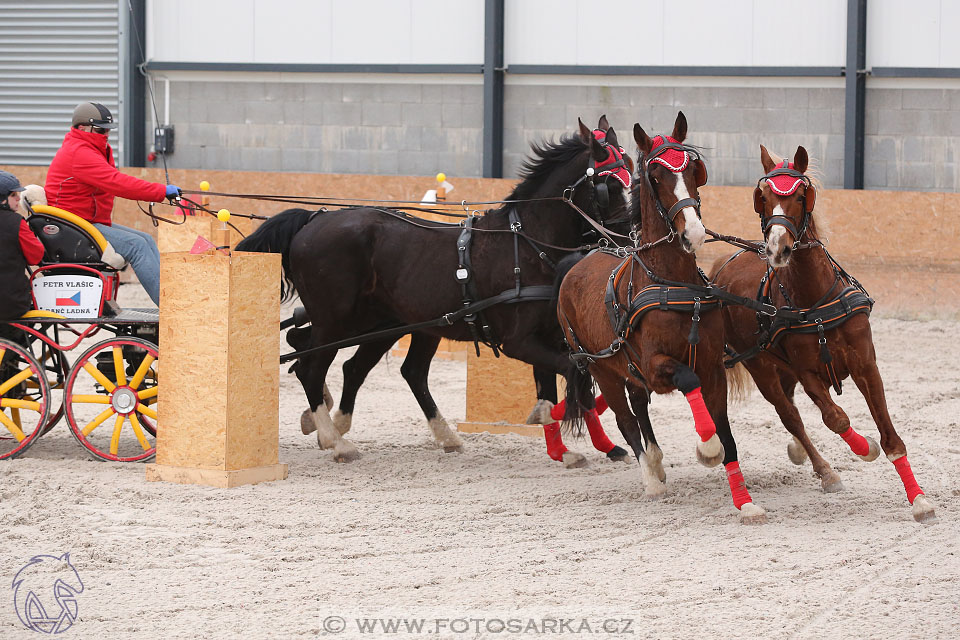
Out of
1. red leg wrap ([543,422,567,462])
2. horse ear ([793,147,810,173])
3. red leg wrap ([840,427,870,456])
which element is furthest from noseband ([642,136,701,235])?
red leg wrap ([543,422,567,462])

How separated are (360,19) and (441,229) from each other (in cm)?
829

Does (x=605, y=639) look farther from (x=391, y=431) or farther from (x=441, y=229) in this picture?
(x=391, y=431)

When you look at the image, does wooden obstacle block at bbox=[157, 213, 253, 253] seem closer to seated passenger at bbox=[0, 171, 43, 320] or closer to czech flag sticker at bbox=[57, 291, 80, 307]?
czech flag sticker at bbox=[57, 291, 80, 307]

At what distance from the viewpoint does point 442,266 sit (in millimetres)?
6703

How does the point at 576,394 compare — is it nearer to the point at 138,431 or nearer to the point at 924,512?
the point at 924,512

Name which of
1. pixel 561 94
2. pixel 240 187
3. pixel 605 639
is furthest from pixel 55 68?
pixel 605 639

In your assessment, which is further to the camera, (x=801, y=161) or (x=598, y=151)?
(x=598, y=151)

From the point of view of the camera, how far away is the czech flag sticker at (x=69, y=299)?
6.53 metres

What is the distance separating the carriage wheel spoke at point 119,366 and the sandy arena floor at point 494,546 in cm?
50

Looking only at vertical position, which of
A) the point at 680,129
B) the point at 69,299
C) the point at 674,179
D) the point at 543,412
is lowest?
the point at 543,412

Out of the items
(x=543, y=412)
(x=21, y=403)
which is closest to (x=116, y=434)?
(x=21, y=403)

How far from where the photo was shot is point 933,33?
1269 cm

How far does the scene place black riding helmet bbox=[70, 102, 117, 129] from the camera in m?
6.54

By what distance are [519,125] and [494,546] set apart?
9919mm
